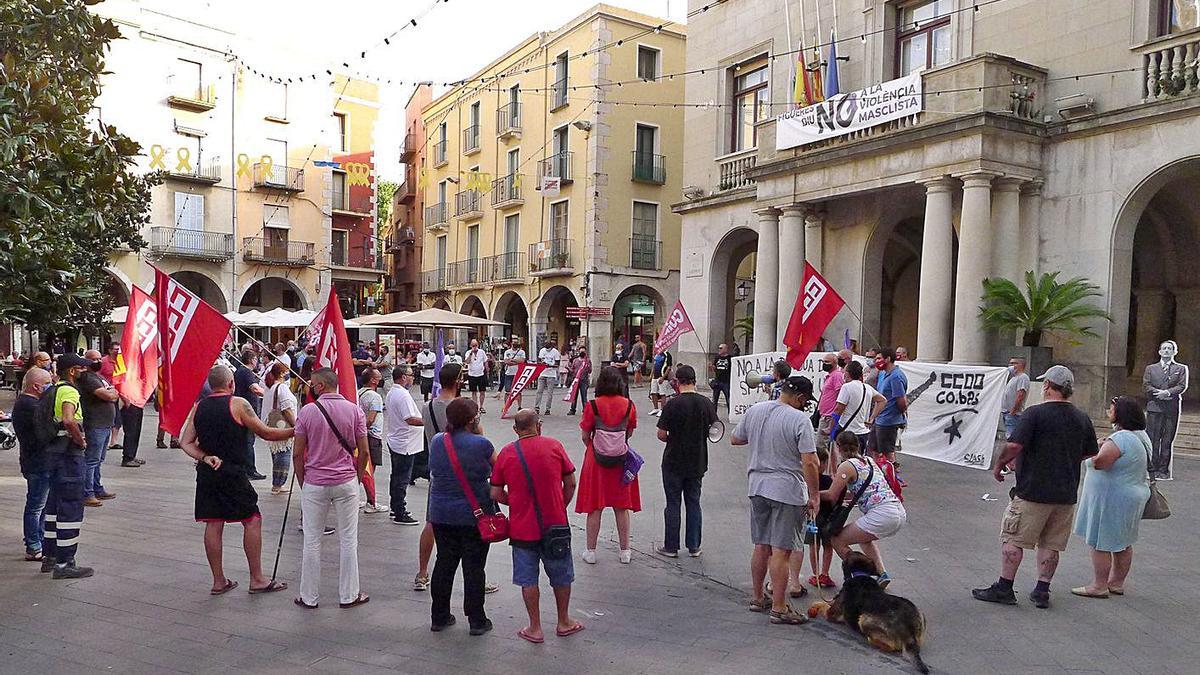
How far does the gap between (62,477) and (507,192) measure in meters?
30.1

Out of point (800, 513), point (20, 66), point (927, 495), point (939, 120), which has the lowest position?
point (927, 495)

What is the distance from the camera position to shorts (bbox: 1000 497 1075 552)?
5.96 metres

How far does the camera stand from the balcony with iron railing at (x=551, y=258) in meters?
32.4

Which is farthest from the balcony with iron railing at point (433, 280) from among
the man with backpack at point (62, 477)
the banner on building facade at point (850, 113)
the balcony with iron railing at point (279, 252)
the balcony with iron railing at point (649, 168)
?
the man with backpack at point (62, 477)

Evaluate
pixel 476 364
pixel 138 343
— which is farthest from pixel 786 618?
pixel 476 364

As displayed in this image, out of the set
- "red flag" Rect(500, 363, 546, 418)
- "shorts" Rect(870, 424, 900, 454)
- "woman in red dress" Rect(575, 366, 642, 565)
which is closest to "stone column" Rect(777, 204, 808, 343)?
"red flag" Rect(500, 363, 546, 418)

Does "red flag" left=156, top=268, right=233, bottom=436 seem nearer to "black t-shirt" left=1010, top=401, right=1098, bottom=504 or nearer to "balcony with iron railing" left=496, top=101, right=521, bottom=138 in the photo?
"black t-shirt" left=1010, top=401, right=1098, bottom=504

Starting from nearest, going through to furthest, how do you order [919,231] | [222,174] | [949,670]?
[949,670], [919,231], [222,174]

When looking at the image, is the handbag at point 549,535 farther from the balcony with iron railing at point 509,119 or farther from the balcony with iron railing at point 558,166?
the balcony with iron railing at point 509,119

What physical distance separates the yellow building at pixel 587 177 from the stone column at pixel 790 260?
12.4 meters

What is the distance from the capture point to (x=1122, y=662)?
5.04 metres

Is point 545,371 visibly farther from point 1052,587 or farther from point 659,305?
point 659,305

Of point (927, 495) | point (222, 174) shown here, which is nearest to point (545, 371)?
point (927, 495)

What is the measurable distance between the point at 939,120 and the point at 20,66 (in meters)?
13.6
